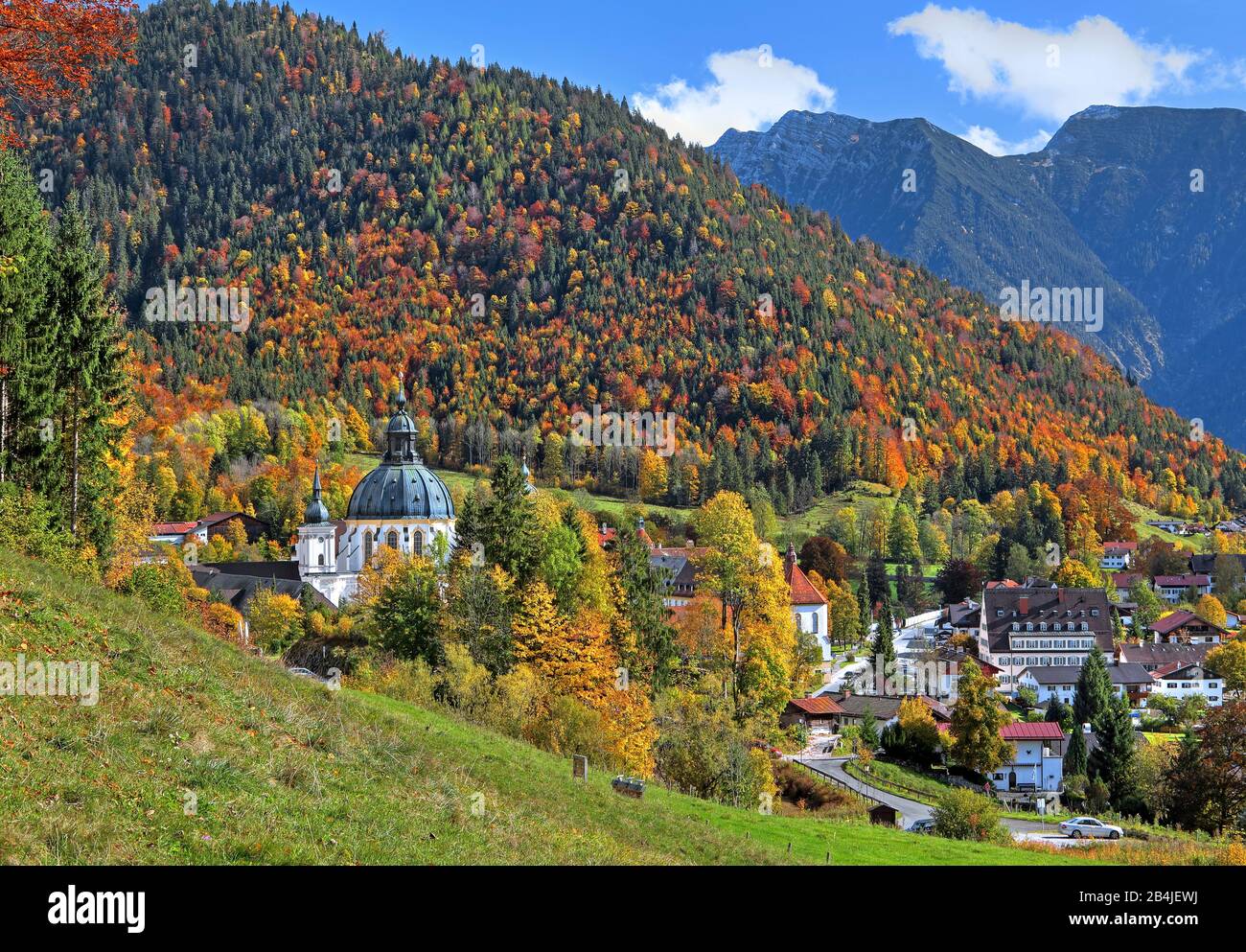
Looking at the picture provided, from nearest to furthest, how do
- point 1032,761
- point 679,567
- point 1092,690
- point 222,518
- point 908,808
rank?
point 908,808
point 1032,761
point 1092,690
point 679,567
point 222,518

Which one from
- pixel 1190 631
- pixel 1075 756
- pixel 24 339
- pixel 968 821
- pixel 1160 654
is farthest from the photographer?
pixel 1190 631

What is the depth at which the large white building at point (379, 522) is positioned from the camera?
113 metres

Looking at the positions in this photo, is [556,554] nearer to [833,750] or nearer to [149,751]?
[833,750]

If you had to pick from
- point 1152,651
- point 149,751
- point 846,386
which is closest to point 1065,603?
point 1152,651

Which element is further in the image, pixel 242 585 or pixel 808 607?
pixel 808 607

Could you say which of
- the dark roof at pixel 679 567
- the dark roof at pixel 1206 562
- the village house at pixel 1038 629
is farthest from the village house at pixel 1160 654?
the dark roof at pixel 1206 562

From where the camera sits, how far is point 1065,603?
4286 inches

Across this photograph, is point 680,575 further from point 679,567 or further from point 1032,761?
point 1032,761

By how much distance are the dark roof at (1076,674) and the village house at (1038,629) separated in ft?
11.9

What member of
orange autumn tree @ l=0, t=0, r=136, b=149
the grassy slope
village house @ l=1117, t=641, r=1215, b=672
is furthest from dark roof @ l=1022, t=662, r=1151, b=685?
orange autumn tree @ l=0, t=0, r=136, b=149

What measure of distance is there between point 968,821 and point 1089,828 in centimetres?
1456

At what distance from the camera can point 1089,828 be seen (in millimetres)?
53625

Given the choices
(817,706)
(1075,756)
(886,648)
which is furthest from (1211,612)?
(817,706)

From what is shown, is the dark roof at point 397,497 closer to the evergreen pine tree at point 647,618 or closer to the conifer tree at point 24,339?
the evergreen pine tree at point 647,618
